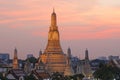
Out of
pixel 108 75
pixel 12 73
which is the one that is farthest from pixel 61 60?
pixel 108 75

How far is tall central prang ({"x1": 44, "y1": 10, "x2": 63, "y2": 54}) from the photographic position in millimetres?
121312

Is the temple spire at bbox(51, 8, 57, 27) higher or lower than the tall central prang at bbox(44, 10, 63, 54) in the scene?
higher

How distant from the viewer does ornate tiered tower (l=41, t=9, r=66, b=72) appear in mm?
118887

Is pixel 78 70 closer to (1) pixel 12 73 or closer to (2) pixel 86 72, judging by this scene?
(2) pixel 86 72

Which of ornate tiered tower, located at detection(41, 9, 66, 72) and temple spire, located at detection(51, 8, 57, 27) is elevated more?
temple spire, located at detection(51, 8, 57, 27)

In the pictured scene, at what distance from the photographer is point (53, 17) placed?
122062mm

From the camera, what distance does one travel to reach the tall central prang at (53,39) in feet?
398

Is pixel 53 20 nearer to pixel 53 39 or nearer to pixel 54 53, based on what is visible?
pixel 53 39

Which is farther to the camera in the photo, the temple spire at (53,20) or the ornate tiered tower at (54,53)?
the temple spire at (53,20)

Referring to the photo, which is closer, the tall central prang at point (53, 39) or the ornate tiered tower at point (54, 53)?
the ornate tiered tower at point (54, 53)

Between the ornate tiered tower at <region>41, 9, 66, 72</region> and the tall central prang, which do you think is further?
the tall central prang

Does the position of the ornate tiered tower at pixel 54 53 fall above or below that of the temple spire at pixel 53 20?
below

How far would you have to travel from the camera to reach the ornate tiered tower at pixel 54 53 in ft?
390

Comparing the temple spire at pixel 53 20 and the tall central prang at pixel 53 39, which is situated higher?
the temple spire at pixel 53 20
